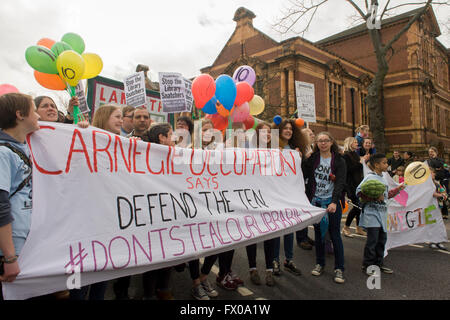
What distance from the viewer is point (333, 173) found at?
3.64 m

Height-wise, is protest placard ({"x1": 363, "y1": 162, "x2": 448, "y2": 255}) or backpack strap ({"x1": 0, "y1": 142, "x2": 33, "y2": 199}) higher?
backpack strap ({"x1": 0, "y1": 142, "x2": 33, "y2": 199})

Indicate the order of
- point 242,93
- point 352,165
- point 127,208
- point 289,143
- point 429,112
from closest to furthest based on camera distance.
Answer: point 127,208
point 289,143
point 242,93
point 352,165
point 429,112

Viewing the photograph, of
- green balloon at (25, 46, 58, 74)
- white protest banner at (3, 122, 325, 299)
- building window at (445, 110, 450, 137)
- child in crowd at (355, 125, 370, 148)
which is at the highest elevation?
building window at (445, 110, 450, 137)

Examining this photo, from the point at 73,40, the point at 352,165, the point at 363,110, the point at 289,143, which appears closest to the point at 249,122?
the point at 289,143

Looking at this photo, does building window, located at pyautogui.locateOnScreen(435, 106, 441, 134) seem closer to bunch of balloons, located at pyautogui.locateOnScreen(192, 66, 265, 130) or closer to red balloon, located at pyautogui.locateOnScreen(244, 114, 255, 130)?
red balloon, located at pyautogui.locateOnScreen(244, 114, 255, 130)

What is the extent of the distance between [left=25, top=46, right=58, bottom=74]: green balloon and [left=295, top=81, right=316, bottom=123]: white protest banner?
4.92 meters

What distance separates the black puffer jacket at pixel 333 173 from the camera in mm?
3536

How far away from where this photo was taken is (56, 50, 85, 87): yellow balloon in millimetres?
3378

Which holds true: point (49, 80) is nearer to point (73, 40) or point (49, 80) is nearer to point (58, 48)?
point (58, 48)

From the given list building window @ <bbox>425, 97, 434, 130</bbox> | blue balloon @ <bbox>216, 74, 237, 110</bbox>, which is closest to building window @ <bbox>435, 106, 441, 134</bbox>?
building window @ <bbox>425, 97, 434, 130</bbox>

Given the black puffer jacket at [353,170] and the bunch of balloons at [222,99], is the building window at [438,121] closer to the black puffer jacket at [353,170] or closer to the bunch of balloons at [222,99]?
the black puffer jacket at [353,170]

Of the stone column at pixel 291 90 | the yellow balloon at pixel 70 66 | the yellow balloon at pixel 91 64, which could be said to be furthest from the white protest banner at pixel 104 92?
the stone column at pixel 291 90

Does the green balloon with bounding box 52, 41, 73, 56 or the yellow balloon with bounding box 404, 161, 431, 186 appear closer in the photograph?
the green balloon with bounding box 52, 41, 73, 56

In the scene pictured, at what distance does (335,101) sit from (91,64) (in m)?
21.3
